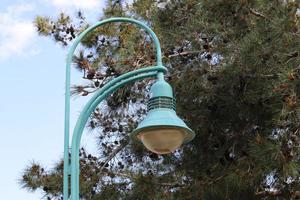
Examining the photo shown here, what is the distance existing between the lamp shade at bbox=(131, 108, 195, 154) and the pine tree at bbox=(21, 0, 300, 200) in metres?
0.87

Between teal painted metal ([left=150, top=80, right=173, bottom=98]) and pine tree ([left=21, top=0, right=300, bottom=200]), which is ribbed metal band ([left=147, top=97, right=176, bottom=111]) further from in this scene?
pine tree ([left=21, top=0, right=300, bottom=200])

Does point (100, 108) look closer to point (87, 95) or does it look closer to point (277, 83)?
point (87, 95)

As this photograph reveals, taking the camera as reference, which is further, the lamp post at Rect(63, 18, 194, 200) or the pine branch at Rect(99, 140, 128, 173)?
the pine branch at Rect(99, 140, 128, 173)

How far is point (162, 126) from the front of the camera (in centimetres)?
252

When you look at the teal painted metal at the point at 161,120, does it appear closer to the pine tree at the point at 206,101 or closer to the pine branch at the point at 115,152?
the pine tree at the point at 206,101

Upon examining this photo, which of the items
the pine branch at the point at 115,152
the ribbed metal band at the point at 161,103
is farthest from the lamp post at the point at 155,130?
the pine branch at the point at 115,152

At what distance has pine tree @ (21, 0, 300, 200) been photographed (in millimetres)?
3605

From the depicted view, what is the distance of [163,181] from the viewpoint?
14.4 feet

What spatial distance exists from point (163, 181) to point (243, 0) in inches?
53.7

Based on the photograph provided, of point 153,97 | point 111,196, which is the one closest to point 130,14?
point 111,196

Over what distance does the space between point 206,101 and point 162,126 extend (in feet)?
5.99

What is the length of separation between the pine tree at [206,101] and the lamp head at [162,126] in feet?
2.82

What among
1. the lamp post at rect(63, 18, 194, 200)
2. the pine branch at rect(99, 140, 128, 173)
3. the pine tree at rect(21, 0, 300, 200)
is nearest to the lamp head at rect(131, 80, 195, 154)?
the lamp post at rect(63, 18, 194, 200)

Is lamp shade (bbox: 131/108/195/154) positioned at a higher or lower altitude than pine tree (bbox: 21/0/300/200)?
lower
